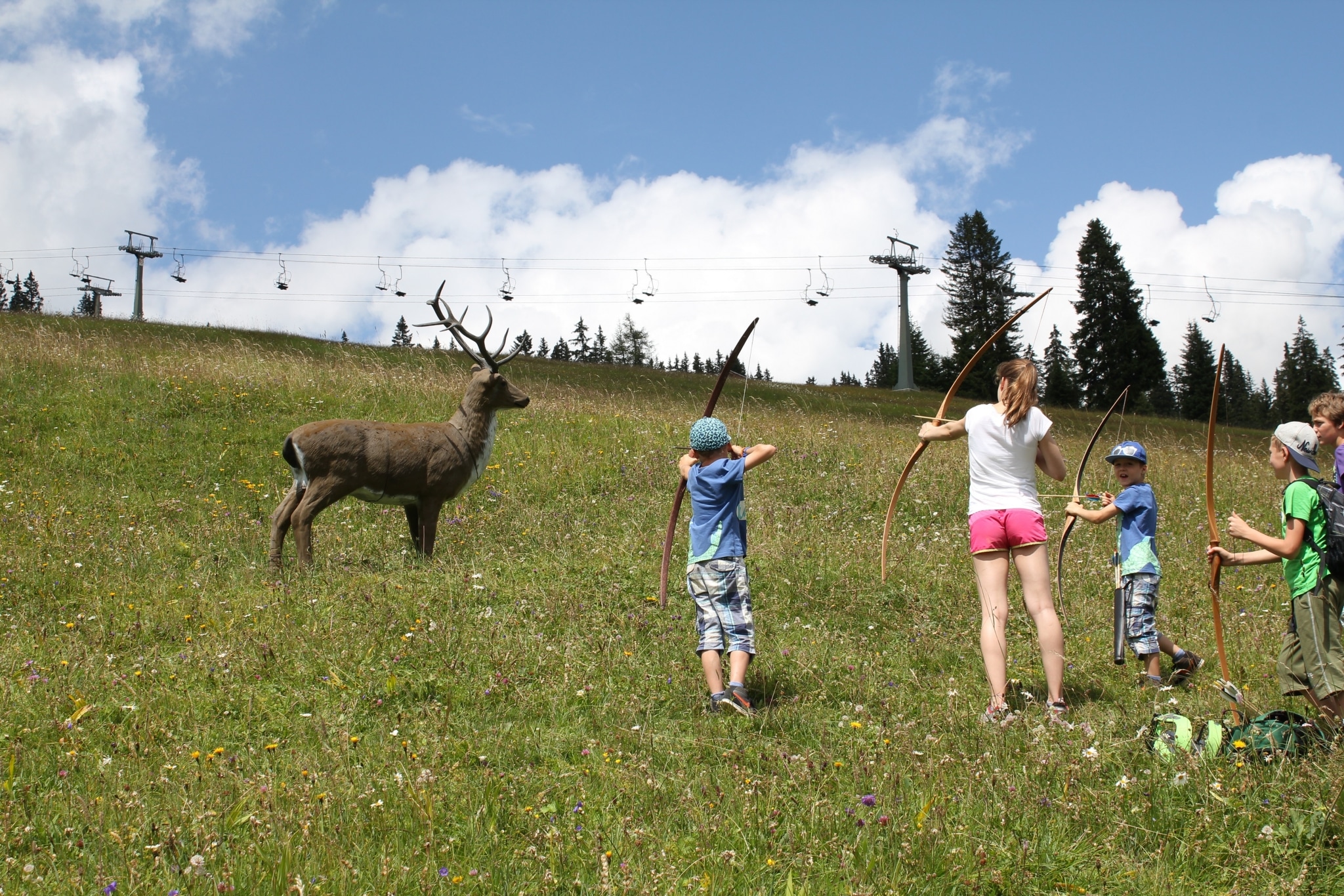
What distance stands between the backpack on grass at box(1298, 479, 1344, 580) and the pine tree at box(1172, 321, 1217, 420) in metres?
66.6

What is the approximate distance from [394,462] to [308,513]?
0.93m

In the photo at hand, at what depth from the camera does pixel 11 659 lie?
5.76 m

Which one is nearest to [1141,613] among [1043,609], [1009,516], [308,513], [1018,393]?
[1043,609]

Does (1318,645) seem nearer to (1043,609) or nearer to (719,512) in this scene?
(1043,609)

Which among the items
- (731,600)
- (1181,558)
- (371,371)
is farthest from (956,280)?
(731,600)

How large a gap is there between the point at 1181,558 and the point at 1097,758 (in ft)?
21.0

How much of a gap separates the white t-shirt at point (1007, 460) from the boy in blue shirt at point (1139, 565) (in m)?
1.16

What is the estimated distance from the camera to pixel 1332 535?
4438 mm

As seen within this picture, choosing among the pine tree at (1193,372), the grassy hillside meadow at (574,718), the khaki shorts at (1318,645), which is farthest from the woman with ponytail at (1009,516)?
the pine tree at (1193,372)

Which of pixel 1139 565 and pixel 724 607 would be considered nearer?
pixel 724 607

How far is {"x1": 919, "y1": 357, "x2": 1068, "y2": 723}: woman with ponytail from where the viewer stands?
16.9ft

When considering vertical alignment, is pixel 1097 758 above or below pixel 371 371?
below

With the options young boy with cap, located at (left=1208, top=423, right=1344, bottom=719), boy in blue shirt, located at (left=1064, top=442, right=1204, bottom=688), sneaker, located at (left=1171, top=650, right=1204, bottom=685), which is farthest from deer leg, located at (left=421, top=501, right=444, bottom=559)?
young boy with cap, located at (left=1208, top=423, right=1344, bottom=719)

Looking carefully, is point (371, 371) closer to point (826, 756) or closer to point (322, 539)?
point (322, 539)
